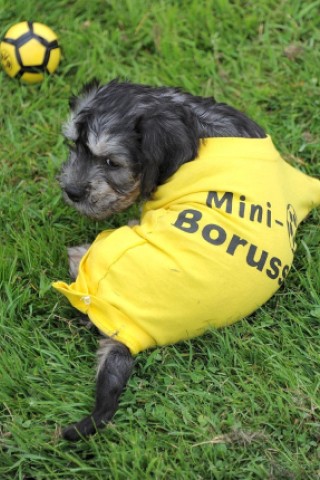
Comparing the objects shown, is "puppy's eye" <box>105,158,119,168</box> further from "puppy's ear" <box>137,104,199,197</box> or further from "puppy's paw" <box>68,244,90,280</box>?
"puppy's paw" <box>68,244,90,280</box>

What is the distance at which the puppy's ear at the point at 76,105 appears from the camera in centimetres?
400

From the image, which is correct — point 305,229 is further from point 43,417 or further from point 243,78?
point 43,417

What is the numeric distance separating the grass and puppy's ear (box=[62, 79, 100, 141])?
0.78 meters

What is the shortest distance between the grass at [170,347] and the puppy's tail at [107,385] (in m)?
0.07

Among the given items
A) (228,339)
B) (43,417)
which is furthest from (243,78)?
(43,417)

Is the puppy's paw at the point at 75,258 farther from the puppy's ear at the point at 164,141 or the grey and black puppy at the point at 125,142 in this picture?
the puppy's ear at the point at 164,141

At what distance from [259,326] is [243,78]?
2.38m

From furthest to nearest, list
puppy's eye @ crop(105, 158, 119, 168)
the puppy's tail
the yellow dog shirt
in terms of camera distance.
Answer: puppy's eye @ crop(105, 158, 119, 168) < the yellow dog shirt < the puppy's tail

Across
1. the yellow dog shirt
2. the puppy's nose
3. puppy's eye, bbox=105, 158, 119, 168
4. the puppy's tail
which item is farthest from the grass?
puppy's eye, bbox=105, 158, 119, 168

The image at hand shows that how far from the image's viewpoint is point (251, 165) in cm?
392

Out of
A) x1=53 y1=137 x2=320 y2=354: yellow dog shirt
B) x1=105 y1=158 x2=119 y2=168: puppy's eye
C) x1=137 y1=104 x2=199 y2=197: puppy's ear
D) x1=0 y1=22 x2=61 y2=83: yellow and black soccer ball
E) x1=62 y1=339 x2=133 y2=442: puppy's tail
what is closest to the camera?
x1=62 y1=339 x2=133 y2=442: puppy's tail

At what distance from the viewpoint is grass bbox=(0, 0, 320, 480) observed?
11.3 ft

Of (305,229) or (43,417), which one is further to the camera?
(305,229)

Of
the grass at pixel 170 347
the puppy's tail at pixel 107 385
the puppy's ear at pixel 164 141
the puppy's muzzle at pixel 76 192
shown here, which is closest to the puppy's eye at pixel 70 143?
the grass at pixel 170 347
